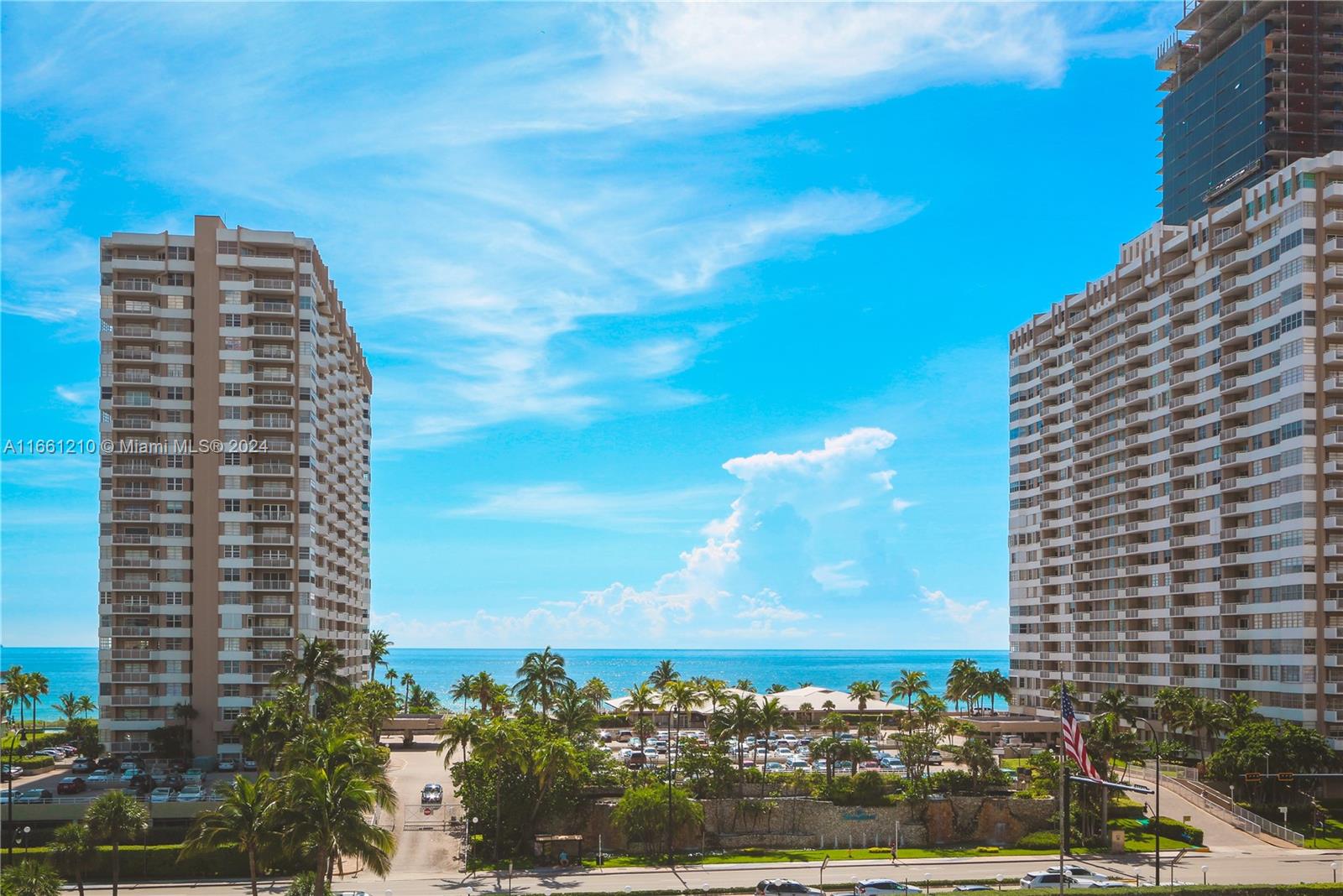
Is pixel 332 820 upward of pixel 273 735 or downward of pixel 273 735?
upward

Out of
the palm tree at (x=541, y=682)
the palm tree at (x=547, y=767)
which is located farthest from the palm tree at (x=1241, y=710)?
the palm tree at (x=541, y=682)

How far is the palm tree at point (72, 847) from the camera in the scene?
73.9m

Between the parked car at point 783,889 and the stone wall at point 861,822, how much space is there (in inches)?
682

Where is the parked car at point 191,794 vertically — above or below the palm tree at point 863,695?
below

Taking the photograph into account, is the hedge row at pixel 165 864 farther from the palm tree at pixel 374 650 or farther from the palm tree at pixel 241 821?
the palm tree at pixel 374 650

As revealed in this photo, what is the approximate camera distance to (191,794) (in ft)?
308

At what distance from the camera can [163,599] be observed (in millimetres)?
120875

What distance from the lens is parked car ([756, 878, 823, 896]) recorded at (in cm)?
7438

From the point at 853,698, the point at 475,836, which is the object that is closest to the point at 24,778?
the point at 475,836

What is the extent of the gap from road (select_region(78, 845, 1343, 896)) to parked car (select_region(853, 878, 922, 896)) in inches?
123

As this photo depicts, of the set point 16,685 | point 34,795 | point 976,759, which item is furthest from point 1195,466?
point 16,685

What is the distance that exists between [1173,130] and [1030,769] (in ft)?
313

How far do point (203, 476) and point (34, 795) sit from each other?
35.6 m

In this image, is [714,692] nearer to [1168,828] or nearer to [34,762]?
[1168,828]
